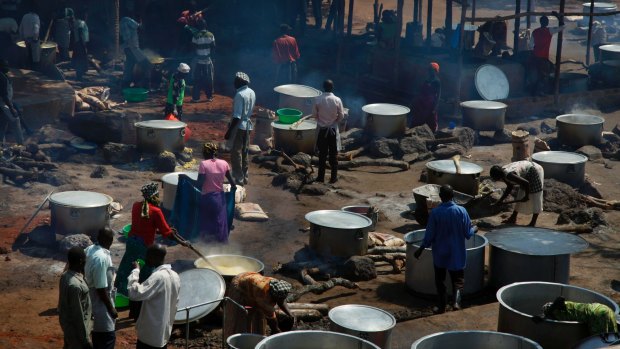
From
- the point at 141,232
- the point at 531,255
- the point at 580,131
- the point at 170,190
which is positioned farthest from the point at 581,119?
the point at 141,232

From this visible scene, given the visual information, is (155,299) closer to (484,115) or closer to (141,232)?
(141,232)

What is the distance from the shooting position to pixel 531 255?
34.3 feet

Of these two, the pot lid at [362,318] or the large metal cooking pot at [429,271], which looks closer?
the pot lid at [362,318]

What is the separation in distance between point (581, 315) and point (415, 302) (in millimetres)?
2835

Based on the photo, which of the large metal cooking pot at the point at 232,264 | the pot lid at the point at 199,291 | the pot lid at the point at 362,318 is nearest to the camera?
the pot lid at the point at 362,318

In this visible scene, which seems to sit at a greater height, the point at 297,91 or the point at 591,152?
the point at 297,91

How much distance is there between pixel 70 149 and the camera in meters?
15.5

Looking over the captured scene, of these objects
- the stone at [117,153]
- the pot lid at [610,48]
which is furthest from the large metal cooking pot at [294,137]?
the pot lid at [610,48]

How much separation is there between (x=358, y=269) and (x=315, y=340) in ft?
13.3

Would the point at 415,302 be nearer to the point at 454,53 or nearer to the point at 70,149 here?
the point at 70,149

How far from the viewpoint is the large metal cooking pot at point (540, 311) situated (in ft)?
27.1

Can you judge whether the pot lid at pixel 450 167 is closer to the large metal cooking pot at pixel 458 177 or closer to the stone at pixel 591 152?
the large metal cooking pot at pixel 458 177

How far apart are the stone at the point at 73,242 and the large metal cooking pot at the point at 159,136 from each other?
13.3 ft

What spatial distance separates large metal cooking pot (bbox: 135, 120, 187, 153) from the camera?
1538 centimetres
